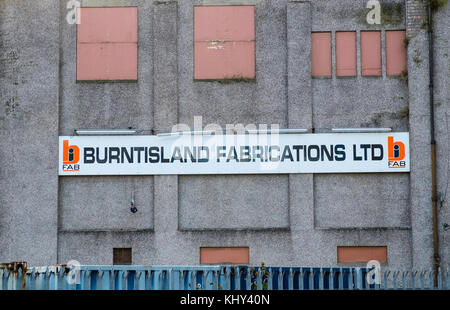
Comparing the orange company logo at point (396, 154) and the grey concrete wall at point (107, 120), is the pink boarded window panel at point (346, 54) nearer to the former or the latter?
the orange company logo at point (396, 154)

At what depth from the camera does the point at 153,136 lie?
20688 mm

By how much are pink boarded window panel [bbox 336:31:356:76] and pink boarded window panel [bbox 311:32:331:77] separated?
28 centimetres

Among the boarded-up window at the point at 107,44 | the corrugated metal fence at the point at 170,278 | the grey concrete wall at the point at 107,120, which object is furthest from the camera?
the boarded-up window at the point at 107,44

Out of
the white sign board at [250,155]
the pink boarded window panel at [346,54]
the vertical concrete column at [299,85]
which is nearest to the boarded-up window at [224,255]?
the vertical concrete column at [299,85]

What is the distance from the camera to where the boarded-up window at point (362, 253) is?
20328 mm

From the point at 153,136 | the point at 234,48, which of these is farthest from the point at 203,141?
the point at 234,48

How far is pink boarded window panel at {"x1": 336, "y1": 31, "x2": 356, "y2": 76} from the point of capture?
68.3ft

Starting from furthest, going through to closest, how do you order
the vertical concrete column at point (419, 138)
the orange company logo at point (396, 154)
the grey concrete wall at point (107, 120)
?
the grey concrete wall at point (107, 120), the orange company logo at point (396, 154), the vertical concrete column at point (419, 138)

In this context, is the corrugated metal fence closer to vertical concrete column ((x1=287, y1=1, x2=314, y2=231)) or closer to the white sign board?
vertical concrete column ((x1=287, y1=1, x2=314, y2=231))

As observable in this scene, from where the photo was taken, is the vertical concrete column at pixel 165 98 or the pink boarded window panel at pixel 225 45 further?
the pink boarded window panel at pixel 225 45

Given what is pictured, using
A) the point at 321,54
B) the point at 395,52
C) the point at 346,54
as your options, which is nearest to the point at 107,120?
the point at 321,54

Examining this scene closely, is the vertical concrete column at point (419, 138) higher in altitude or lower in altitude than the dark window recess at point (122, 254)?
higher

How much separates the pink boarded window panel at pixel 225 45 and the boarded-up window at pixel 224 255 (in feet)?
17.2
